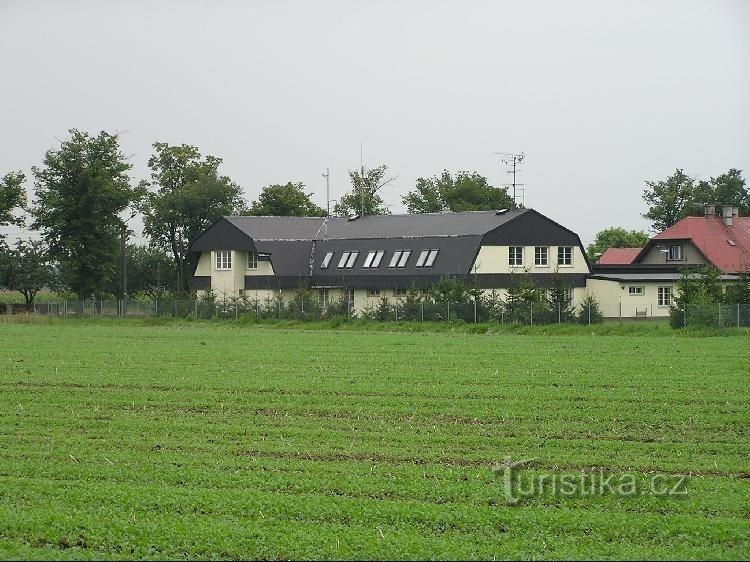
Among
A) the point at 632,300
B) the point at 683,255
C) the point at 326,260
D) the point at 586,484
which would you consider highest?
the point at 683,255

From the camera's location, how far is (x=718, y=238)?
7519 cm

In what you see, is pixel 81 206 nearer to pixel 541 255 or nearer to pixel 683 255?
pixel 541 255

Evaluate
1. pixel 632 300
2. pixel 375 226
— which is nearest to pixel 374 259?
pixel 375 226

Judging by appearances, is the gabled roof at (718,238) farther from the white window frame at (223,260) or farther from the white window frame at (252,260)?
the white window frame at (223,260)

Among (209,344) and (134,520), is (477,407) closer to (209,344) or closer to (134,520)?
(134,520)

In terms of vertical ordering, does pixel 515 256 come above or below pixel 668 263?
above

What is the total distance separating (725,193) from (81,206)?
196 ft

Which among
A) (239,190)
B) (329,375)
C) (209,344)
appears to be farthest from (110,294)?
(329,375)

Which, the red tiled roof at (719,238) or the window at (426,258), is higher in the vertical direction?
the red tiled roof at (719,238)

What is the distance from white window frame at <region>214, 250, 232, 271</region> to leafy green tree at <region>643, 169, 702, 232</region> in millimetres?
48603

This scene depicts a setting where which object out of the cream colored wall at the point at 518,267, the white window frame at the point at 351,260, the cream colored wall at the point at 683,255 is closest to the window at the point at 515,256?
the cream colored wall at the point at 518,267

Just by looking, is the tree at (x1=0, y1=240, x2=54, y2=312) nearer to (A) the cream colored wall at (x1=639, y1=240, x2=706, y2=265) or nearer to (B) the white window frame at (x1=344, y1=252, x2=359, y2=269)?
(B) the white window frame at (x1=344, y1=252, x2=359, y2=269)

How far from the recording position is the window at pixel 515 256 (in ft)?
216

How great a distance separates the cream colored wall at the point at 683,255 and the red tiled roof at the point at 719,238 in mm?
566
